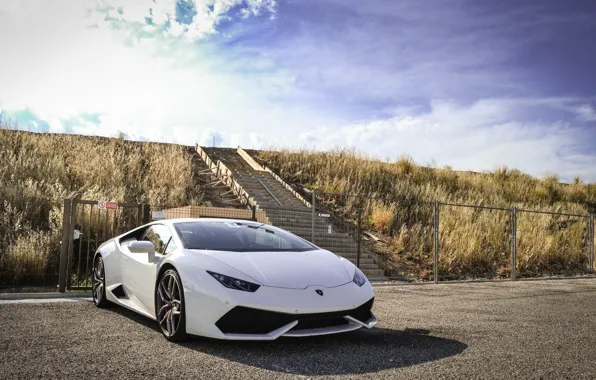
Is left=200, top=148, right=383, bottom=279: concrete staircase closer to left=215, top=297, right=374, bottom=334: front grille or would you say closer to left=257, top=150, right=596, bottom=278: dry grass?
left=257, top=150, right=596, bottom=278: dry grass

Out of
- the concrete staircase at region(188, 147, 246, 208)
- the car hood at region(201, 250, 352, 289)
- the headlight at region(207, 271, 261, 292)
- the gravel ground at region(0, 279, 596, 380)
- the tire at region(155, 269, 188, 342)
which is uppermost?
the concrete staircase at region(188, 147, 246, 208)

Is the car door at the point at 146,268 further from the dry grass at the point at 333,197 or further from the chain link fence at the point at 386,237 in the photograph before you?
the dry grass at the point at 333,197

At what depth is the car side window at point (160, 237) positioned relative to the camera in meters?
5.69

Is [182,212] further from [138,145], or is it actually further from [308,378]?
[138,145]

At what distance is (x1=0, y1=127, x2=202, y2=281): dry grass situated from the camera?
12.2 meters

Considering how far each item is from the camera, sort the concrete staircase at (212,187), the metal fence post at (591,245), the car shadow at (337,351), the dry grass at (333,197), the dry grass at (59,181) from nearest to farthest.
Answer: the car shadow at (337,351) → the dry grass at (59,181) → the dry grass at (333,197) → the metal fence post at (591,245) → the concrete staircase at (212,187)

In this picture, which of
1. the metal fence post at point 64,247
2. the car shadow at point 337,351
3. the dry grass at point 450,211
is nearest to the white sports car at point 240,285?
the car shadow at point 337,351

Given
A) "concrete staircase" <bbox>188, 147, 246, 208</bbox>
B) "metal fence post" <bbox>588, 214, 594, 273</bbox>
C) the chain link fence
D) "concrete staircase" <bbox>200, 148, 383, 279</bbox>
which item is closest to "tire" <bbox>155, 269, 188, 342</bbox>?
the chain link fence

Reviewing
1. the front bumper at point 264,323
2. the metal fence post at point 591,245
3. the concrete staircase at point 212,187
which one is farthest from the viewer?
the concrete staircase at point 212,187

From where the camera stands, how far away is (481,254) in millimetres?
17641

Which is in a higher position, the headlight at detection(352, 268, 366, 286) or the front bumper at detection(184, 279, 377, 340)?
the headlight at detection(352, 268, 366, 286)

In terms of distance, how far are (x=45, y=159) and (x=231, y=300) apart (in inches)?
698

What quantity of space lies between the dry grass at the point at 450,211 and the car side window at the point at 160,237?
895 cm

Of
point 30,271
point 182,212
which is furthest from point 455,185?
point 30,271
